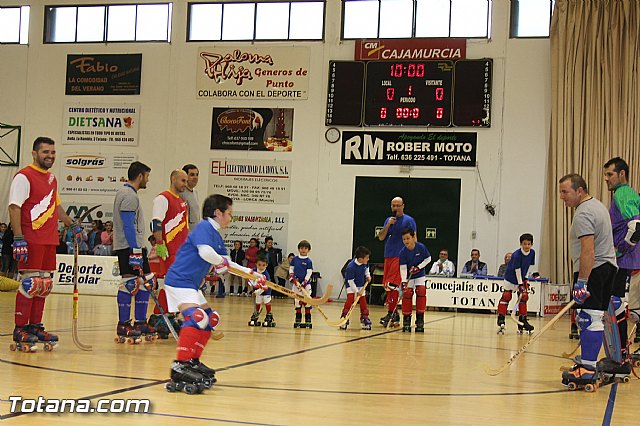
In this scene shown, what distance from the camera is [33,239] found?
27.2ft

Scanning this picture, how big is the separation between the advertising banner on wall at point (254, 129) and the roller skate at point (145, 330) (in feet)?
46.4

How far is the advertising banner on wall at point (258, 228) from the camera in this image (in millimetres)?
23406

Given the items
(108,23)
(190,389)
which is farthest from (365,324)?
(108,23)

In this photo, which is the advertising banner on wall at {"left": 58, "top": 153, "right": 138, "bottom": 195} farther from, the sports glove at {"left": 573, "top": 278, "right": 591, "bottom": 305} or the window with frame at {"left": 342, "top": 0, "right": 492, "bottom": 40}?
the sports glove at {"left": 573, "top": 278, "right": 591, "bottom": 305}

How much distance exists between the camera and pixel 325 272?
75.5 feet

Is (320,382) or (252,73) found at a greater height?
(252,73)

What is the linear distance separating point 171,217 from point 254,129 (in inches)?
554

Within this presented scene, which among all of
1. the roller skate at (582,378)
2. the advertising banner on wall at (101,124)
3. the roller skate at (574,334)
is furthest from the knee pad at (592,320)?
the advertising banner on wall at (101,124)

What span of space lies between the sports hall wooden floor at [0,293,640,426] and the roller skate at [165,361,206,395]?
75mm

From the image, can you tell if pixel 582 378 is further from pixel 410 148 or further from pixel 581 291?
pixel 410 148

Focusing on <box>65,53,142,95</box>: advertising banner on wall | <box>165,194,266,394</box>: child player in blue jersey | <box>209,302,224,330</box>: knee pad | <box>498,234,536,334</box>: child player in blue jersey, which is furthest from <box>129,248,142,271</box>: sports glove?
<box>65,53,142,95</box>: advertising banner on wall

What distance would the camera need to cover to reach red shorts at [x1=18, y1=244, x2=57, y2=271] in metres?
8.25

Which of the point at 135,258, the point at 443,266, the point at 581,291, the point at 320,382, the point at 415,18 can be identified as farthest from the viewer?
the point at 415,18

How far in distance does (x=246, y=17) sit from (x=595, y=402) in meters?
19.0
